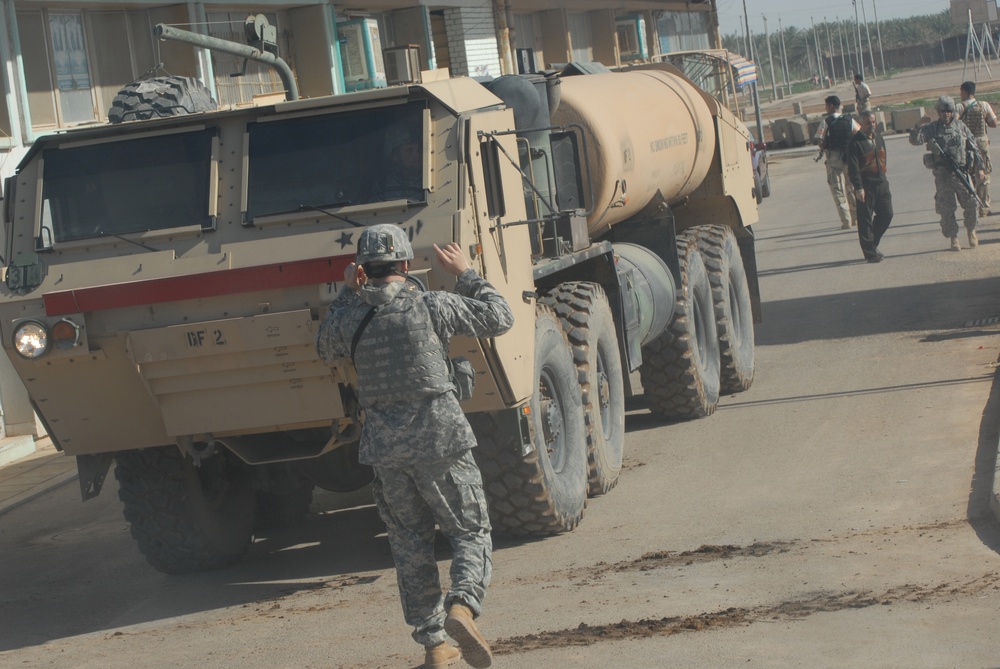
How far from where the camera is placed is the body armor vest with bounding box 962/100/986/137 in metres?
18.3

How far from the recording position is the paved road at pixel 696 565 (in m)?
5.59

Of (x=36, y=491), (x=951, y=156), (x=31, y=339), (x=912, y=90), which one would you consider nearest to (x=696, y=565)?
(x=31, y=339)

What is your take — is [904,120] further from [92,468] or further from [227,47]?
[92,468]

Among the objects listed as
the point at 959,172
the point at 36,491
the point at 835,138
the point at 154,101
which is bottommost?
the point at 36,491

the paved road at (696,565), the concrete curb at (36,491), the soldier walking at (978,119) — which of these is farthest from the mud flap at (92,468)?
the soldier walking at (978,119)

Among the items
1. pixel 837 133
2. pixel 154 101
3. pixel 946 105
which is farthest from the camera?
pixel 837 133

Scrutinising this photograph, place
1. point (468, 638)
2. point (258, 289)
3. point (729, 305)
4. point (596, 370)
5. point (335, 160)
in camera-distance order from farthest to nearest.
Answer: point (729, 305) < point (596, 370) < point (335, 160) < point (258, 289) < point (468, 638)

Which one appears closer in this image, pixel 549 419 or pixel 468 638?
pixel 468 638

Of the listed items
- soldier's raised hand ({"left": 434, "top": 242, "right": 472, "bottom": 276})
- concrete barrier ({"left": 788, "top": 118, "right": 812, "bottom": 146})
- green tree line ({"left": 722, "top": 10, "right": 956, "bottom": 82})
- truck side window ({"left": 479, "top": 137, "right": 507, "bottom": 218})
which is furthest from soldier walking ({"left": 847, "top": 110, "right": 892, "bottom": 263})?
green tree line ({"left": 722, "top": 10, "right": 956, "bottom": 82})

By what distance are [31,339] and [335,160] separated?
167cm

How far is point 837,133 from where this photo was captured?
17.6m

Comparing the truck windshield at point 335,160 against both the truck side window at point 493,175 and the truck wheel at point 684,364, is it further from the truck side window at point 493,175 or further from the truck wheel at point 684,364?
the truck wheel at point 684,364

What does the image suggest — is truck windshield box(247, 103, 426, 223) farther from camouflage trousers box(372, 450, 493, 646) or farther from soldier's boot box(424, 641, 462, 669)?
soldier's boot box(424, 641, 462, 669)

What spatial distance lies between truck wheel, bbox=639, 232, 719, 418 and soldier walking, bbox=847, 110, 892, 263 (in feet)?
21.3
